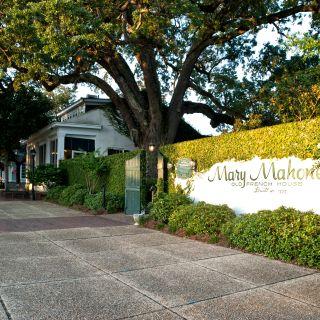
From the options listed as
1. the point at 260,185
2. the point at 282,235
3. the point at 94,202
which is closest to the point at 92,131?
the point at 94,202

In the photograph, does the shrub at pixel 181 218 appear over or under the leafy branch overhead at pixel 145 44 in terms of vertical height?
under

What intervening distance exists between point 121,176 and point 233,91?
847 centimetres

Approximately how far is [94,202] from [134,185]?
8.06 feet

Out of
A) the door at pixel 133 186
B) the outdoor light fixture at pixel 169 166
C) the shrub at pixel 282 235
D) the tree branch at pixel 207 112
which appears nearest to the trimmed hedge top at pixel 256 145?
the outdoor light fixture at pixel 169 166

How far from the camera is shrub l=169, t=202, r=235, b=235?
9.54 m

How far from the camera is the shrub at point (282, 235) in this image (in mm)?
7047

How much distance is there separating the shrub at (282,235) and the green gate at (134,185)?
5.81 m

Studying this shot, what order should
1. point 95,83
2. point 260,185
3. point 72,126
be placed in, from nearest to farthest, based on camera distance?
1. point 260,185
2. point 95,83
3. point 72,126

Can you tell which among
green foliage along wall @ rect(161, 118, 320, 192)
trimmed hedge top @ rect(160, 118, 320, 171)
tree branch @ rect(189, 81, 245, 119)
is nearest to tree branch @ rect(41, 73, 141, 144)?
tree branch @ rect(189, 81, 245, 119)

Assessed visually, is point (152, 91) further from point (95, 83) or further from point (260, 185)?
point (260, 185)

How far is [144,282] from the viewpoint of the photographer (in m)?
5.91

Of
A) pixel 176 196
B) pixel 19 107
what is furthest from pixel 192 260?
pixel 19 107

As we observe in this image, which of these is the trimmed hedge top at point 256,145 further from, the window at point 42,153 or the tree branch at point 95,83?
the window at point 42,153

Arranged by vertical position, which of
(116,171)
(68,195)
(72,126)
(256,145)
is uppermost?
(72,126)
